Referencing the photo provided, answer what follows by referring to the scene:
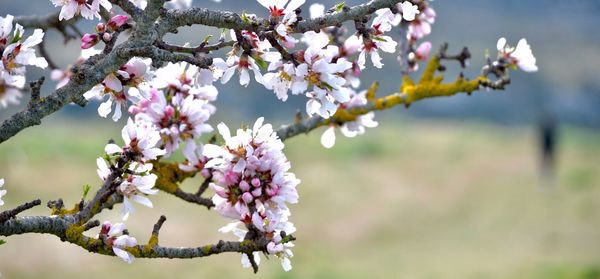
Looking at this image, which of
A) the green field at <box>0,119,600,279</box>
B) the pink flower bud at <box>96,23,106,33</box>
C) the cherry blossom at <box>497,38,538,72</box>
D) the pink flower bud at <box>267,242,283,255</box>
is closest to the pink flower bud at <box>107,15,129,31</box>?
the pink flower bud at <box>96,23,106,33</box>

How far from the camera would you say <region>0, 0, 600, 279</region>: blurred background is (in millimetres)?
16938

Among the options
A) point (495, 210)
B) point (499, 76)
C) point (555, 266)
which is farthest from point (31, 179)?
point (499, 76)

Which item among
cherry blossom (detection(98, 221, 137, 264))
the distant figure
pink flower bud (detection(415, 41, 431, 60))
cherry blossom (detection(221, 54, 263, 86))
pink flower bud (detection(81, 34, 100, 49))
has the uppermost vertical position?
the distant figure

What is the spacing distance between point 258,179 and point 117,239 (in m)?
0.46

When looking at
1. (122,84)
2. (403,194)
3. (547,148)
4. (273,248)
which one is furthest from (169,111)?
(547,148)

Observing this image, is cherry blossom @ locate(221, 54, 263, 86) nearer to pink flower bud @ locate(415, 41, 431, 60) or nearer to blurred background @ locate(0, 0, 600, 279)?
pink flower bud @ locate(415, 41, 431, 60)

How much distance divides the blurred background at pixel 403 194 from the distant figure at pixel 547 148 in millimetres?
64

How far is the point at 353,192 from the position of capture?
74.6ft

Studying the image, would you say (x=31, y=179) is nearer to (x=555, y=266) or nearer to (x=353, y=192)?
(x=353, y=192)

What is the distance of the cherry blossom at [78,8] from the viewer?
2.63m

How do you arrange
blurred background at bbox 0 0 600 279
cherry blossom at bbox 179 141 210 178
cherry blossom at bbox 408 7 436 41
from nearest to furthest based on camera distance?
cherry blossom at bbox 179 141 210 178 < cherry blossom at bbox 408 7 436 41 < blurred background at bbox 0 0 600 279

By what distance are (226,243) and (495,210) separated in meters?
19.0

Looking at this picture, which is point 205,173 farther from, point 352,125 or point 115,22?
point 352,125

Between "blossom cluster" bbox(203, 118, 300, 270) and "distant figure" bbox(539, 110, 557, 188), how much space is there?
68.5 ft
